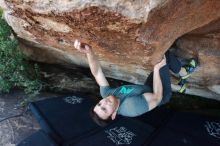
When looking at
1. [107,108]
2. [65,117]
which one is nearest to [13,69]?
[65,117]

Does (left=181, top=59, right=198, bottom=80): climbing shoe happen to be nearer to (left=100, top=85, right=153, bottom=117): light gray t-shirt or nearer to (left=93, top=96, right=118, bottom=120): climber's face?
(left=100, top=85, right=153, bottom=117): light gray t-shirt

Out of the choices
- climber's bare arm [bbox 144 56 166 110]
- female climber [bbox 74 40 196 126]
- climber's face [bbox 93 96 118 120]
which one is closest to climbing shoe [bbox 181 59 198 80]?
female climber [bbox 74 40 196 126]

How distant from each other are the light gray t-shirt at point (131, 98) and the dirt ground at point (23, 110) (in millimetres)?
1237

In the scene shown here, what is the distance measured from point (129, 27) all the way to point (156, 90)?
90 cm

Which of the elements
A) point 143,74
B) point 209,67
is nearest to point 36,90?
point 143,74

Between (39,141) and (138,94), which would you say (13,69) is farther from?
(138,94)

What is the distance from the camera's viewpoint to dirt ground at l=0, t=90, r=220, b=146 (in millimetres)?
3703

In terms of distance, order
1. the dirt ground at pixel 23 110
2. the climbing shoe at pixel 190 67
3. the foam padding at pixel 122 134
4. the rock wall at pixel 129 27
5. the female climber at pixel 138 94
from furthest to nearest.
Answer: the dirt ground at pixel 23 110, the foam padding at pixel 122 134, the climbing shoe at pixel 190 67, the female climber at pixel 138 94, the rock wall at pixel 129 27

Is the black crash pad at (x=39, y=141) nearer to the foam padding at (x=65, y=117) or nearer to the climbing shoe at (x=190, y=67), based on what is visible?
the foam padding at (x=65, y=117)

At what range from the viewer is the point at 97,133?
11.6 ft

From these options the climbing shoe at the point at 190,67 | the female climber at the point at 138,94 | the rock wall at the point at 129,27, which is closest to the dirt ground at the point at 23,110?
the rock wall at the point at 129,27

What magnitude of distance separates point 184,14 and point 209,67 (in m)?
1.30

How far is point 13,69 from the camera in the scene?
163 inches

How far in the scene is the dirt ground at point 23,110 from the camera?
146 inches
